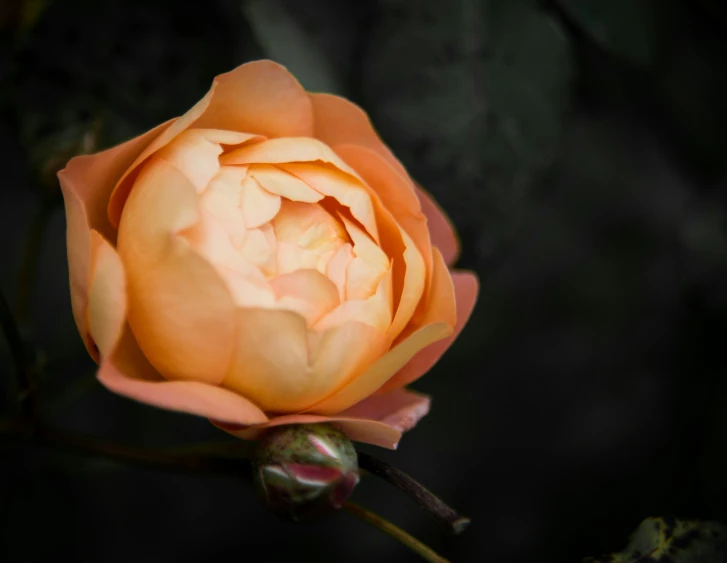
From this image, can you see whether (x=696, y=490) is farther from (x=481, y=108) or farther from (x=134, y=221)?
(x=134, y=221)

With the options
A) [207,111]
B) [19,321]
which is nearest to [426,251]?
[207,111]

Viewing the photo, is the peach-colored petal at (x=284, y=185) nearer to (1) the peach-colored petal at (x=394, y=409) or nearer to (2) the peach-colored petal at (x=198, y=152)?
(2) the peach-colored petal at (x=198, y=152)

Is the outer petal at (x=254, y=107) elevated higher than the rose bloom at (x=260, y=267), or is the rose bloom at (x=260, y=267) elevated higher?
the outer petal at (x=254, y=107)

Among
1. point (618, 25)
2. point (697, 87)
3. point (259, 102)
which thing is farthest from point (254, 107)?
point (697, 87)

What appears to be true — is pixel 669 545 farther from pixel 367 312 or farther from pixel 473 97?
pixel 473 97

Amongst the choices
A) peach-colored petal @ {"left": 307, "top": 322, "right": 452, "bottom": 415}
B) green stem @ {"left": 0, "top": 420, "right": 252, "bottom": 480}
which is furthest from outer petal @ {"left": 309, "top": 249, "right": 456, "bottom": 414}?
green stem @ {"left": 0, "top": 420, "right": 252, "bottom": 480}

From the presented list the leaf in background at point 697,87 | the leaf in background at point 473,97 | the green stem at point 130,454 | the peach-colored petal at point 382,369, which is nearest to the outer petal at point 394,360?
the peach-colored petal at point 382,369
